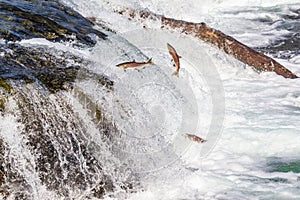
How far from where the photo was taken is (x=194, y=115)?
6906mm

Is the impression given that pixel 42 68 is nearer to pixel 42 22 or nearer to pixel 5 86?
pixel 5 86

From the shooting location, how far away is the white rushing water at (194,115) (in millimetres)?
5230

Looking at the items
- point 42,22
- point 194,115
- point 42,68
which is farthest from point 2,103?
point 194,115

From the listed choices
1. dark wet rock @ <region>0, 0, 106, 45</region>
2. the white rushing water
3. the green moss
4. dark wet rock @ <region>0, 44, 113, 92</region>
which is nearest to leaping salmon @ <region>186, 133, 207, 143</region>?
the white rushing water

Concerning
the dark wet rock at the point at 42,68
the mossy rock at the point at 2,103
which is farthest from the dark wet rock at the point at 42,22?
the mossy rock at the point at 2,103

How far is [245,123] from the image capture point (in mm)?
6789

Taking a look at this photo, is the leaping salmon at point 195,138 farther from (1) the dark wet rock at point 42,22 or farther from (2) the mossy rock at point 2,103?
(2) the mossy rock at point 2,103

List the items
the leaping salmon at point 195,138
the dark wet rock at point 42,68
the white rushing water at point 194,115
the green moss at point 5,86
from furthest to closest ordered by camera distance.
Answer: the leaping salmon at point 195,138, the white rushing water at point 194,115, the dark wet rock at point 42,68, the green moss at point 5,86

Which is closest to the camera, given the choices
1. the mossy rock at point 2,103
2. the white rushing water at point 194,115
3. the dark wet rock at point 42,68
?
the mossy rock at point 2,103

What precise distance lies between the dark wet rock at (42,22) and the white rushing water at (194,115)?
0.29m

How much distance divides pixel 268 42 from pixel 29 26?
5223 mm

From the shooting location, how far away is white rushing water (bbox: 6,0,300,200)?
523cm

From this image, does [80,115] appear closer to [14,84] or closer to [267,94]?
[14,84]

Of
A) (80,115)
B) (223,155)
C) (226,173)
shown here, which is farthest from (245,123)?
(80,115)
